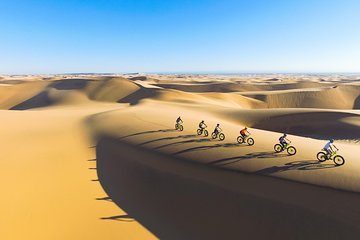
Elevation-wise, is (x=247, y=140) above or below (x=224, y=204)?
above

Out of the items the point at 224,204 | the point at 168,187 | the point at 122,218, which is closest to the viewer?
the point at 122,218

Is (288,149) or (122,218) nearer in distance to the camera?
(122,218)

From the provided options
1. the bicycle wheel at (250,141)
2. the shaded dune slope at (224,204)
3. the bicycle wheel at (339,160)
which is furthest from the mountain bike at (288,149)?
the shaded dune slope at (224,204)

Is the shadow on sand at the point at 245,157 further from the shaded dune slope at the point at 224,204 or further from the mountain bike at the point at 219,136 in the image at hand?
the mountain bike at the point at 219,136

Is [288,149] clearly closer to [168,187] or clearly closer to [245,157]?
[245,157]

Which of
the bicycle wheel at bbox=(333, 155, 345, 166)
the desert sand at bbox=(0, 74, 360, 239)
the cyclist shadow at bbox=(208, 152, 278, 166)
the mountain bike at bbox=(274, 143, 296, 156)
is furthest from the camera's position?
the mountain bike at bbox=(274, 143, 296, 156)

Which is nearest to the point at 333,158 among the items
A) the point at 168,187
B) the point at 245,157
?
the point at 245,157

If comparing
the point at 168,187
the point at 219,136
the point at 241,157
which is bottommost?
the point at 168,187

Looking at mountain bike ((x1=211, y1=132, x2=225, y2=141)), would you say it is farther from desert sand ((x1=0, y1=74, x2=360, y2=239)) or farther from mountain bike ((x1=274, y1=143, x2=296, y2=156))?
mountain bike ((x1=274, y1=143, x2=296, y2=156))

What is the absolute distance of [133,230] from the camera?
9656 mm

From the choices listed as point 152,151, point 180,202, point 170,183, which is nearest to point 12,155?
point 152,151

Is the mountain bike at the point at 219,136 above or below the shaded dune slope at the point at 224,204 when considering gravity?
above

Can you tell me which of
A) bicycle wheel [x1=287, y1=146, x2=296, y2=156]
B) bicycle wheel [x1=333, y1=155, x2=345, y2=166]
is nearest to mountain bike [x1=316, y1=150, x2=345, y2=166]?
bicycle wheel [x1=333, y1=155, x2=345, y2=166]

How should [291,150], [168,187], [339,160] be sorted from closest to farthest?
1. [168,187]
2. [339,160]
3. [291,150]
